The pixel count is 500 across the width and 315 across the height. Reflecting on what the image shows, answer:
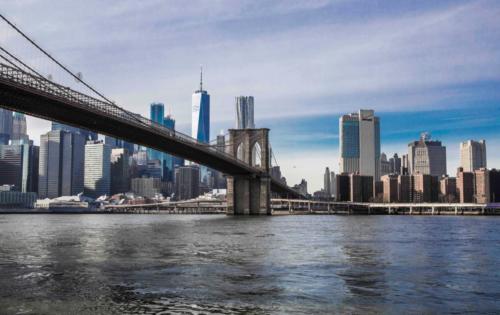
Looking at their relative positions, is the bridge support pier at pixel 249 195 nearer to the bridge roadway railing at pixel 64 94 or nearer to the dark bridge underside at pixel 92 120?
the dark bridge underside at pixel 92 120

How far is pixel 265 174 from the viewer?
115m

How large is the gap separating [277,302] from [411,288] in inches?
200

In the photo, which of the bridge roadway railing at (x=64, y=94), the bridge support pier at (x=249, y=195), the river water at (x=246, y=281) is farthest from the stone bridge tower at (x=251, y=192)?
the river water at (x=246, y=281)

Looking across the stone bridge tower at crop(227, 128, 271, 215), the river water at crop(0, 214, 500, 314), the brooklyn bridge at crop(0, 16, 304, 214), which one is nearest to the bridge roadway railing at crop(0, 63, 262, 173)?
the brooklyn bridge at crop(0, 16, 304, 214)

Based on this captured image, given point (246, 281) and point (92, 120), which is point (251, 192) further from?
point (246, 281)

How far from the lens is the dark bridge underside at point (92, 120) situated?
50.4 meters

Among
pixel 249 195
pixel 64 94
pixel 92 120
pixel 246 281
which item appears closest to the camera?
pixel 246 281

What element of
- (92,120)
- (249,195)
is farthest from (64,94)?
(249,195)

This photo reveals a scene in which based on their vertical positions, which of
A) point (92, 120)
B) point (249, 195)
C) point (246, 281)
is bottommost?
point (246, 281)

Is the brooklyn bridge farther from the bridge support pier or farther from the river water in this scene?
the river water

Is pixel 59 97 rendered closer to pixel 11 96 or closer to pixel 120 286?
pixel 11 96

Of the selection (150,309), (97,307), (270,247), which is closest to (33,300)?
(97,307)

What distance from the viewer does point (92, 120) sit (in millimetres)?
63375

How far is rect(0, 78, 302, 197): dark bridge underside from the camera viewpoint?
50406 millimetres
